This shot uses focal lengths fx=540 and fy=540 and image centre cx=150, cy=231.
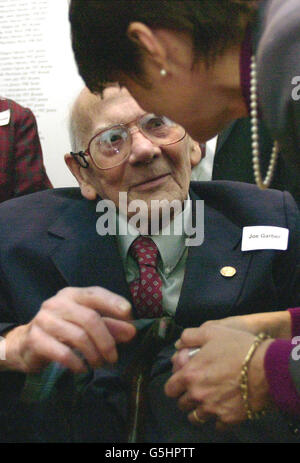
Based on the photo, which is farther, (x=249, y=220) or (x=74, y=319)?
(x=249, y=220)

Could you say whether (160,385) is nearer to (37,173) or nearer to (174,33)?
(174,33)

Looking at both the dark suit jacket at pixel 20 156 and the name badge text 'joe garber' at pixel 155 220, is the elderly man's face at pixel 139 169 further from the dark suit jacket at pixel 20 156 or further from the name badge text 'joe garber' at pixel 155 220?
the dark suit jacket at pixel 20 156

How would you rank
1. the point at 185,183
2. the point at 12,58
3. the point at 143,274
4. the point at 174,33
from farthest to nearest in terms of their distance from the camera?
the point at 12,58
the point at 185,183
the point at 143,274
the point at 174,33

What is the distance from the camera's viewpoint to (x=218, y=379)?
641 mm

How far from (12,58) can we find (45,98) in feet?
0.35

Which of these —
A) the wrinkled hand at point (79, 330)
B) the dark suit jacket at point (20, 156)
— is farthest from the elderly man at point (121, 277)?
the dark suit jacket at point (20, 156)

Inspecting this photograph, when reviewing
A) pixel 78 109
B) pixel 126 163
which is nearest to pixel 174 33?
pixel 126 163

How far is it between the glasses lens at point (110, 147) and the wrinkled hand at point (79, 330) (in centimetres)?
27

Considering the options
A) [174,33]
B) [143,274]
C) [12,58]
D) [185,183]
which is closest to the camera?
[174,33]

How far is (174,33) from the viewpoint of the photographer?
0.59 m

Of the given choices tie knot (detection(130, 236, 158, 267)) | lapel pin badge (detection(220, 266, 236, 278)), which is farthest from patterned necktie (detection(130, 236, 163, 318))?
lapel pin badge (detection(220, 266, 236, 278))

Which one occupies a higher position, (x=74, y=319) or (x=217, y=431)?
(x=74, y=319)

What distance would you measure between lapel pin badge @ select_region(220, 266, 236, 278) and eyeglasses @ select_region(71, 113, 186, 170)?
0.75ft

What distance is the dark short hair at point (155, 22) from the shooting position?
0.58 metres
